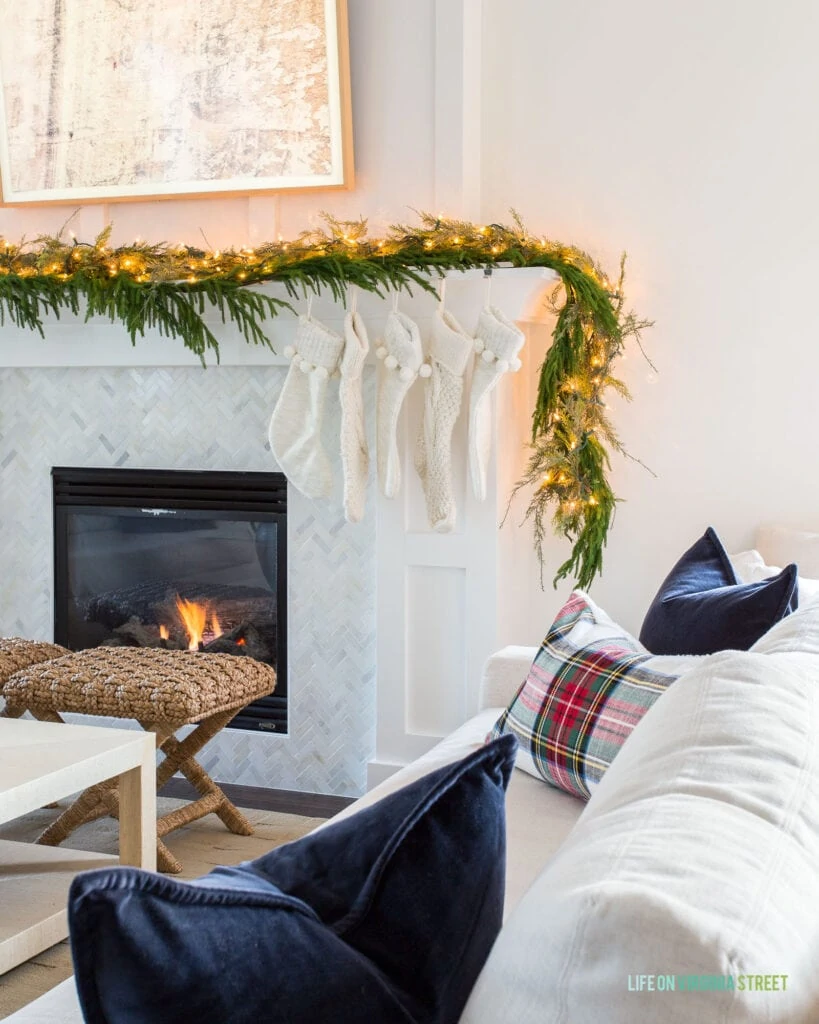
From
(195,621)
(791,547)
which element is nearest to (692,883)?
(791,547)

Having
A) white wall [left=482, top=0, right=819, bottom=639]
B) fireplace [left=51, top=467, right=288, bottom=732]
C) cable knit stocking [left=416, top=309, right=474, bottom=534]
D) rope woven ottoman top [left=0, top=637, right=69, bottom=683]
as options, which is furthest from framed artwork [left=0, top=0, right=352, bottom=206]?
rope woven ottoman top [left=0, top=637, right=69, bottom=683]

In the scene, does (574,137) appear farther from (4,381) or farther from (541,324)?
(4,381)

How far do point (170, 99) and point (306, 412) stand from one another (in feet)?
3.67

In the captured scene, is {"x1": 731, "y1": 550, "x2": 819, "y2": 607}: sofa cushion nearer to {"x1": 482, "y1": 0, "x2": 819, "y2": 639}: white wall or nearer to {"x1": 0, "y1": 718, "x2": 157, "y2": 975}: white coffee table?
{"x1": 482, "y1": 0, "x2": 819, "y2": 639}: white wall

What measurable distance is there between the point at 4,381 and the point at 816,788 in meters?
3.43

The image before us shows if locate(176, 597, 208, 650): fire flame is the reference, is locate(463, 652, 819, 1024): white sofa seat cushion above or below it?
above

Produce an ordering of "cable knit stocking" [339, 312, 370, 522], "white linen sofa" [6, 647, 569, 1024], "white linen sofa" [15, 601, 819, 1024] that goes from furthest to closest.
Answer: "cable knit stocking" [339, 312, 370, 522], "white linen sofa" [6, 647, 569, 1024], "white linen sofa" [15, 601, 819, 1024]

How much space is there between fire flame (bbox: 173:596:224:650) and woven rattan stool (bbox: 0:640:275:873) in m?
0.54

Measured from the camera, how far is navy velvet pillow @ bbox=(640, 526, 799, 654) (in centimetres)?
189

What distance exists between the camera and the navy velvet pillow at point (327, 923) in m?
0.70

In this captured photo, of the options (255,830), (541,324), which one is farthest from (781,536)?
(255,830)

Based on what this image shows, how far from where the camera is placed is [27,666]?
3.13 metres

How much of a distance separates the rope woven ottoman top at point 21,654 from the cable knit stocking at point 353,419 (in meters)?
0.92

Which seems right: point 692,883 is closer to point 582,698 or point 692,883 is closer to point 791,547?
point 582,698
